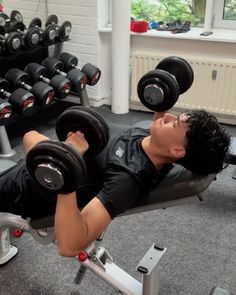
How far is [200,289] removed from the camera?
1.68 meters

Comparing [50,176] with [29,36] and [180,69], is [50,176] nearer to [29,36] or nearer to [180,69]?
[180,69]

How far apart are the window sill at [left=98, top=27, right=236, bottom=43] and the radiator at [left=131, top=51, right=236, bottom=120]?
0.15m

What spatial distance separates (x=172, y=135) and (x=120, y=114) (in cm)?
224

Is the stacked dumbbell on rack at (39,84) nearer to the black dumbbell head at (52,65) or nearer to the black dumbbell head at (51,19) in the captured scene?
the black dumbbell head at (52,65)

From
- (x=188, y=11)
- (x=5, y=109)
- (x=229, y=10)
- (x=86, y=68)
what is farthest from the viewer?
(x=188, y=11)

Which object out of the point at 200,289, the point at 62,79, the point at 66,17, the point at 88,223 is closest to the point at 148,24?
the point at 66,17

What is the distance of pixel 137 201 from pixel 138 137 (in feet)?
0.88

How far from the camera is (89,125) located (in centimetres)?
114

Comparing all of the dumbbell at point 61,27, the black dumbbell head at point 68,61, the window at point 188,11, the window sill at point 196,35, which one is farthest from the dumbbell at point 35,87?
the window at point 188,11

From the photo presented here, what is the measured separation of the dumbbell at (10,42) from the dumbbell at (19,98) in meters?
0.25

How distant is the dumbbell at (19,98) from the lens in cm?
262

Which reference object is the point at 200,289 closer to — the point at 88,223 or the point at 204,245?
the point at 204,245

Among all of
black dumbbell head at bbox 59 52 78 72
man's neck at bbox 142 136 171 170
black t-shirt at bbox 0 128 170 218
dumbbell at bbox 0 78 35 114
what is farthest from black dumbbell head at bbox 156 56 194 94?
black dumbbell head at bbox 59 52 78 72

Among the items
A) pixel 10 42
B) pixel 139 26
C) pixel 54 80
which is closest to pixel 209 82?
pixel 139 26
